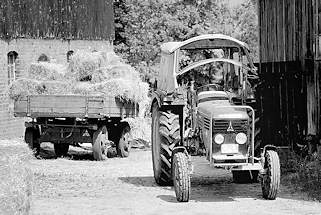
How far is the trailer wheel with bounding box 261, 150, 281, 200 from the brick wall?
1590 centimetres

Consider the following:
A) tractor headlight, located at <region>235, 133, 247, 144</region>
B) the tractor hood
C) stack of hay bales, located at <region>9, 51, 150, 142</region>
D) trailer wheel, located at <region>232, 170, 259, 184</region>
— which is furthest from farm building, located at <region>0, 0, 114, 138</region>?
tractor headlight, located at <region>235, 133, 247, 144</region>

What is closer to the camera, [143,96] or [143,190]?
[143,190]

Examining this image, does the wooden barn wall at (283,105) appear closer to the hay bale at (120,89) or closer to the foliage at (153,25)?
the hay bale at (120,89)

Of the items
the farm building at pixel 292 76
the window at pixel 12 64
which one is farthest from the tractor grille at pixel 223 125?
the window at pixel 12 64

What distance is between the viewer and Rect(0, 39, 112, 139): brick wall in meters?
28.5

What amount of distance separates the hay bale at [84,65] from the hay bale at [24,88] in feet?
3.48

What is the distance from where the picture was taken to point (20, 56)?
99.7ft

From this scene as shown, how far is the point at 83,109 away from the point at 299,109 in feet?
18.4

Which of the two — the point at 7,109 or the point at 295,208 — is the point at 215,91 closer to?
the point at 295,208

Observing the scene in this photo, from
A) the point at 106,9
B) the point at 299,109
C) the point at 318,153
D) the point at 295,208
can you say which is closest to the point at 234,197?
the point at 295,208

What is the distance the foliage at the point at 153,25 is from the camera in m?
42.0

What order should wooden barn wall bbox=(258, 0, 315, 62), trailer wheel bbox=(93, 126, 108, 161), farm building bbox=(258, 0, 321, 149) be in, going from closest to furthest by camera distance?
farm building bbox=(258, 0, 321, 149) → wooden barn wall bbox=(258, 0, 315, 62) → trailer wheel bbox=(93, 126, 108, 161)

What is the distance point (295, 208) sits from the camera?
40.5 ft

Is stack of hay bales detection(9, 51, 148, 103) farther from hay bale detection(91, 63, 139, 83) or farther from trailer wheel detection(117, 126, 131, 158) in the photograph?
trailer wheel detection(117, 126, 131, 158)
